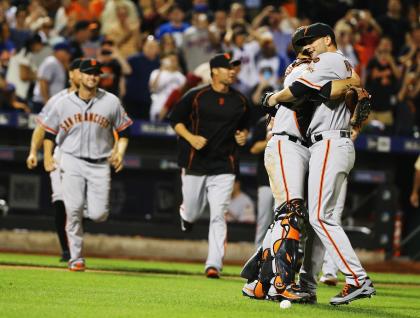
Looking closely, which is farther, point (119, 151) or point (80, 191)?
point (119, 151)

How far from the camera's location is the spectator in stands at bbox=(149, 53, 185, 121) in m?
16.3

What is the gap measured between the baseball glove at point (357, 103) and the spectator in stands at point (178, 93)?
7.99m

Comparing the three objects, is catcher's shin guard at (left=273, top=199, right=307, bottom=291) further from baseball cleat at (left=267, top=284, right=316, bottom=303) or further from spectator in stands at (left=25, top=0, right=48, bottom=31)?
spectator in stands at (left=25, top=0, right=48, bottom=31)

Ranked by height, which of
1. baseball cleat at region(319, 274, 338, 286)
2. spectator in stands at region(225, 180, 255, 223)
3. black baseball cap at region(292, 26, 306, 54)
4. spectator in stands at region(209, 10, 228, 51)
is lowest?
spectator in stands at region(225, 180, 255, 223)

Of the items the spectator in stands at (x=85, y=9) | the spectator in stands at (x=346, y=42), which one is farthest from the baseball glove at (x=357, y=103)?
the spectator in stands at (x=85, y=9)

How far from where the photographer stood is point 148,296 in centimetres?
812

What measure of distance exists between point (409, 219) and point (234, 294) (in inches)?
323

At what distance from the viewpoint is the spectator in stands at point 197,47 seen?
688 inches

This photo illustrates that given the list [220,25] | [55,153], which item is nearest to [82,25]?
[220,25]

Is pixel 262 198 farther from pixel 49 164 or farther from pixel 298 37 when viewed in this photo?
pixel 298 37

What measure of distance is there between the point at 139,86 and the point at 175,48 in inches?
44.4

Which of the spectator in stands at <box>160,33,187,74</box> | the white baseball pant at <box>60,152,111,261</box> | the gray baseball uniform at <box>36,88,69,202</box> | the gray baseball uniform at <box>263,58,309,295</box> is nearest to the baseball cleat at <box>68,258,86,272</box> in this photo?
the white baseball pant at <box>60,152,111,261</box>

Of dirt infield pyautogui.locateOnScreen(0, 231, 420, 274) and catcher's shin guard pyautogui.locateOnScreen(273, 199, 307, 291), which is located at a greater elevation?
catcher's shin guard pyautogui.locateOnScreen(273, 199, 307, 291)

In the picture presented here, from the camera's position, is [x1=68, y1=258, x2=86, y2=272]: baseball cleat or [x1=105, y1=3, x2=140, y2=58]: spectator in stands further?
[x1=105, y1=3, x2=140, y2=58]: spectator in stands
